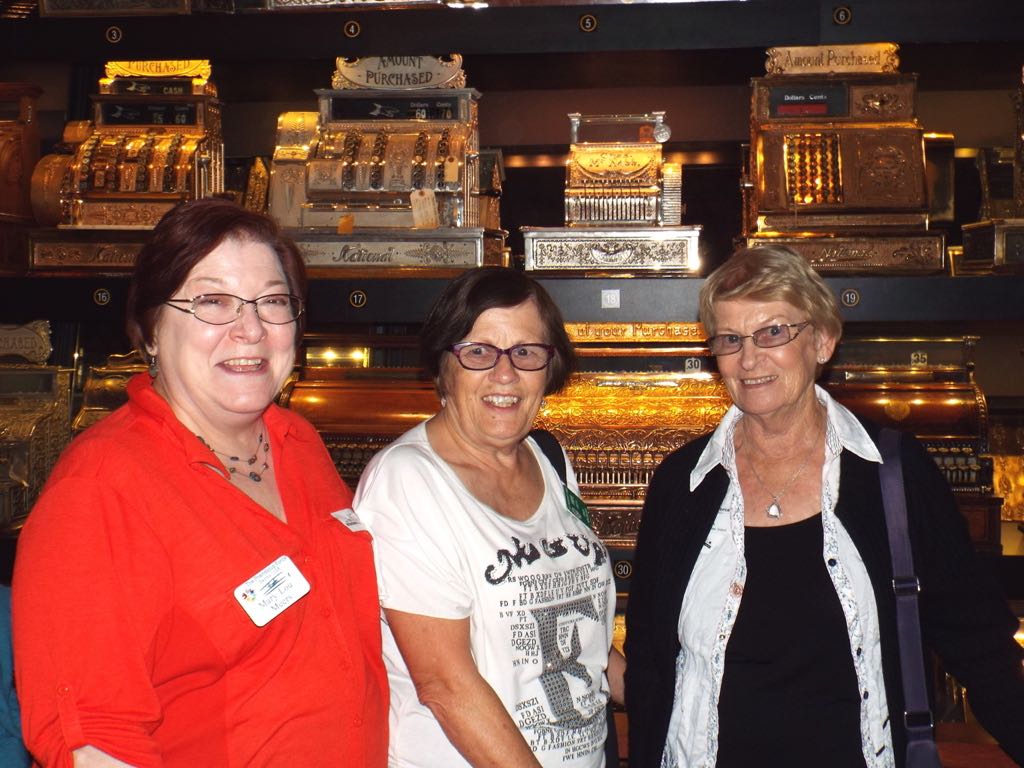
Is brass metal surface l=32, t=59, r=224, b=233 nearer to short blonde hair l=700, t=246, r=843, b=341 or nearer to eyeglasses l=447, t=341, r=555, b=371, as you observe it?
eyeglasses l=447, t=341, r=555, b=371

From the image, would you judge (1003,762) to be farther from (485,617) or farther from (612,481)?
(485,617)

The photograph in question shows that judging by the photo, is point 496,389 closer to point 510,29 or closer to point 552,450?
point 552,450

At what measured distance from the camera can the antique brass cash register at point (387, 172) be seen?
3.79 m

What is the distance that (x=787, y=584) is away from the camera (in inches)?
80.4

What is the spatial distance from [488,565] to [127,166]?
301 centimetres

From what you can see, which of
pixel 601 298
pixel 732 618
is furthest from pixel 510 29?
pixel 732 618

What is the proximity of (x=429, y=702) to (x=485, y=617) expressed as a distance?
176 millimetres

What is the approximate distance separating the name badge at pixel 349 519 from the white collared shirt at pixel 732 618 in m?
0.74

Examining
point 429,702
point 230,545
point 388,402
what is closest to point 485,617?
point 429,702

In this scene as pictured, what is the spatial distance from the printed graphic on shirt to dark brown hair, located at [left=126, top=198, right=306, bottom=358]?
73cm

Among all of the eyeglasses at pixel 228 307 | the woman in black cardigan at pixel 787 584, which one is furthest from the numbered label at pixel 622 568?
the eyeglasses at pixel 228 307

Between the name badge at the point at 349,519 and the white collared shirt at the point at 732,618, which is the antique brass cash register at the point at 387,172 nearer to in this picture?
the white collared shirt at the point at 732,618

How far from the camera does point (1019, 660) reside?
204cm

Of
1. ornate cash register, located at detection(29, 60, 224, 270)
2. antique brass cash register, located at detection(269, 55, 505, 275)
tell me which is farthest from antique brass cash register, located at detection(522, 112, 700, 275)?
ornate cash register, located at detection(29, 60, 224, 270)
